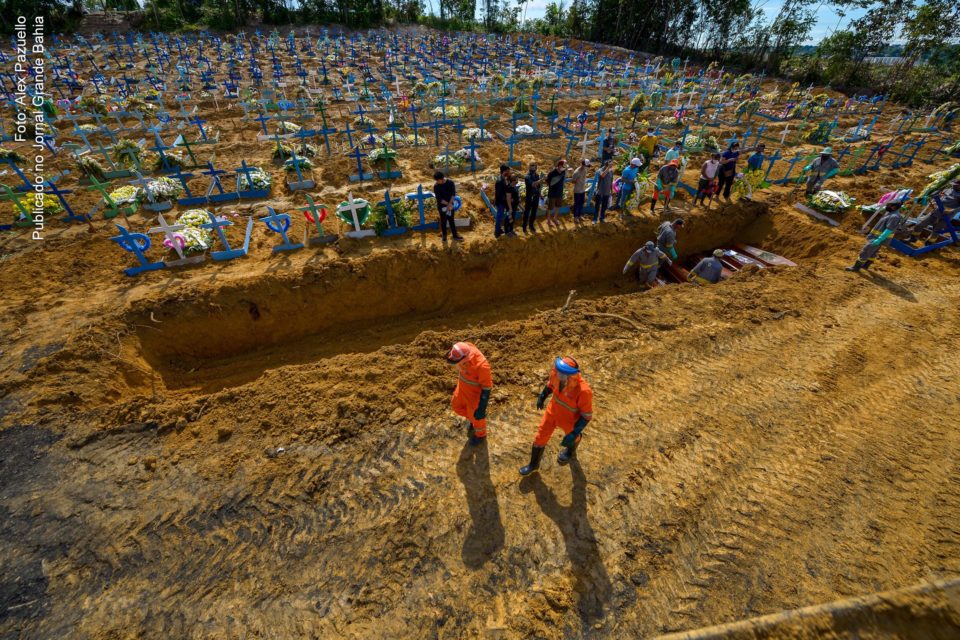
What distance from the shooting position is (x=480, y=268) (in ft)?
31.1

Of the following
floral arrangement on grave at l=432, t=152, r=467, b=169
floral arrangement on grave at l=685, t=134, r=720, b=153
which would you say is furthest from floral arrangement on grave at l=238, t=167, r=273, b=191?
floral arrangement on grave at l=685, t=134, r=720, b=153

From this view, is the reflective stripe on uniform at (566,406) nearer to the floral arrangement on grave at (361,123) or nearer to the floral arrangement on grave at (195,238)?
the floral arrangement on grave at (195,238)

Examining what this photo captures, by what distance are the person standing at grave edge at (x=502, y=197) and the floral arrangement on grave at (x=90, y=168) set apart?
12720mm

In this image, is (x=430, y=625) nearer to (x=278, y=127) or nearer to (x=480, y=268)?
(x=480, y=268)

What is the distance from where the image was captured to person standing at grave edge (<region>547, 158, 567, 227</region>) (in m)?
9.35

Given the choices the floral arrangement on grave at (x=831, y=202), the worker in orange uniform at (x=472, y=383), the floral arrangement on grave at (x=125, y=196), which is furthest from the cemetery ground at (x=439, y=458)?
the floral arrangement on grave at (x=831, y=202)

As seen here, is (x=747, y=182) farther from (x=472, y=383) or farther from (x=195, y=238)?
(x=195, y=238)

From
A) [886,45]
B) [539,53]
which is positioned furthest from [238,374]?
[886,45]

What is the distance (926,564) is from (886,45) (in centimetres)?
4546

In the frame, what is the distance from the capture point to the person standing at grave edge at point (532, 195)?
28.5 feet

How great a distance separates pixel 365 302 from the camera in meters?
8.92

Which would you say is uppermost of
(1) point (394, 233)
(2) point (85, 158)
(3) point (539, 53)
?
(3) point (539, 53)

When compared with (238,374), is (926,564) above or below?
above

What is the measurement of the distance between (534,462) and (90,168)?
16142 mm
